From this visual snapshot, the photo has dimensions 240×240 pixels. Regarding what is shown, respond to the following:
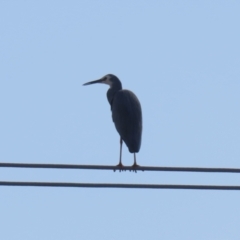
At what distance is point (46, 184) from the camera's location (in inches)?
332

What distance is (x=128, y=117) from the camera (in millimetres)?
12711

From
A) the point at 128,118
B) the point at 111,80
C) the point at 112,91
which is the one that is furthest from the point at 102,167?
the point at 111,80

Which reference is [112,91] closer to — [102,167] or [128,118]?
[128,118]

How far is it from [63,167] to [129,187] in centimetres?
69

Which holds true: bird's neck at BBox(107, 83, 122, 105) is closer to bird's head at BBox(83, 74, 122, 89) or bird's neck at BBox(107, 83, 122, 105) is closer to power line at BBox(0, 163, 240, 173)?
bird's head at BBox(83, 74, 122, 89)

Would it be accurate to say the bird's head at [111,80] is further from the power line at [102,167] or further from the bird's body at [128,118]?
the power line at [102,167]

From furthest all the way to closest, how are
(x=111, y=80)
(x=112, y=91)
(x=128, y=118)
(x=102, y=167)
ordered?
(x=111, y=80) < (x=112, y=91) < (x=128, y=118) < (x=102, y=167)

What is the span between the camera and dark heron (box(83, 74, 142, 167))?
40.0 feet

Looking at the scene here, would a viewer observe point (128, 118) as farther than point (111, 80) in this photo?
No

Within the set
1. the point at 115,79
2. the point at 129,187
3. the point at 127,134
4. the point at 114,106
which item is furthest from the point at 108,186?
the point at 115,79

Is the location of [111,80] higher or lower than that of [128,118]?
higher

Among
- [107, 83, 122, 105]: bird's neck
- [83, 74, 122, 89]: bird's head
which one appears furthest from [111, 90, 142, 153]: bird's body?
[83, 74, 122, 89]: bird's head

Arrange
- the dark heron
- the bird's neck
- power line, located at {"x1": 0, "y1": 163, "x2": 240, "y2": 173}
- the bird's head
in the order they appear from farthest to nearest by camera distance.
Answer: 1. the bird's head
2. the bird's neck
3. the dark heron
4. power line, located at {"x1": 0, "y1": 163, "x2": 240, "y2": 173}

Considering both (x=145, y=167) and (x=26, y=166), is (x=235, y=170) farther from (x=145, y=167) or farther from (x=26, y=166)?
(x=26, y=166)
